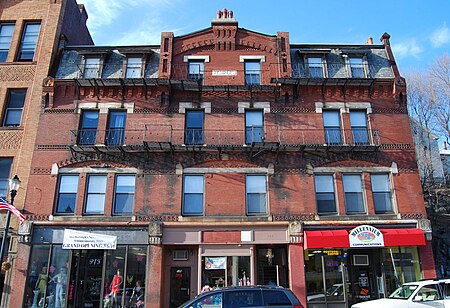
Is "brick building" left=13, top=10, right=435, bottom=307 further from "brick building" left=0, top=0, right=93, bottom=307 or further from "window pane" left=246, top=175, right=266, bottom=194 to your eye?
"brick building" left=0, top=0, right=93, bottom=307

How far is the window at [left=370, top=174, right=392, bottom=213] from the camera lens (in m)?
17.3

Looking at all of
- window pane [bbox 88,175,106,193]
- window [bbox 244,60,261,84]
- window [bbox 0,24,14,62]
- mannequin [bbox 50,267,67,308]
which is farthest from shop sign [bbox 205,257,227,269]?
window [bbox 0,24,14,62]

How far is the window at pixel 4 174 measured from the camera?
17356mm

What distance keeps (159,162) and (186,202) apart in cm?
241

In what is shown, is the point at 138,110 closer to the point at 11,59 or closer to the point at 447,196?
the point at 11,59

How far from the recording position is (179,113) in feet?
60.8

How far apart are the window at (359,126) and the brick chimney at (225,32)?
7.57 m

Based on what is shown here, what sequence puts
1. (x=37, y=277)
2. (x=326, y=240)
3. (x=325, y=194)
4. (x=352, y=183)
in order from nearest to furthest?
(x=326, y=240) → (x=37, y=277) → (x=325, y=194) → (x=352, y=183)

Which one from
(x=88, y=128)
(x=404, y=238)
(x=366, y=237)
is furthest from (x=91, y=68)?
(x=404, y=238)

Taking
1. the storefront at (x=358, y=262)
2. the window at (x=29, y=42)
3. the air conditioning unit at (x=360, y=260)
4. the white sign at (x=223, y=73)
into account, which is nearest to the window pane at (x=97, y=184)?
the white sign at (x=223, y=73)

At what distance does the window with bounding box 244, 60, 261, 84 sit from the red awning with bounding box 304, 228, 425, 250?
8.64 meters

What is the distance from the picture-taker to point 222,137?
59.3 feet

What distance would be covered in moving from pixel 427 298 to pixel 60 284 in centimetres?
→ 1472

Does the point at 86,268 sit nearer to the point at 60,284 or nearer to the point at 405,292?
the point at 60,284
